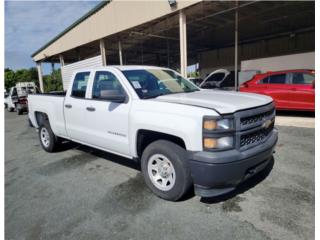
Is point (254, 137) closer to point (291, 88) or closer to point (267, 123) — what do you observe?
point (267, 123)

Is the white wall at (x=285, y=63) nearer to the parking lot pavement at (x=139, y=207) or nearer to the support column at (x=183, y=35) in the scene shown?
the support column at (x=183, y=35)

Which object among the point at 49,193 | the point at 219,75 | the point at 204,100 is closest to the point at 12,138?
the point at 49,193

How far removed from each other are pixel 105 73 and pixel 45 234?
255 cm

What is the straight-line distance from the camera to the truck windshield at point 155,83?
3.59 m

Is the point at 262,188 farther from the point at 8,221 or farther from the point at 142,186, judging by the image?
the point at 8,221

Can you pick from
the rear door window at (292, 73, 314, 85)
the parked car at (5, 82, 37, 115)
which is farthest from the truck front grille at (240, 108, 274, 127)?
the parked car at (5, 82, 37, 115)

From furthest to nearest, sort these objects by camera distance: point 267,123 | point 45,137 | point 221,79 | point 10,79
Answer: point 10,79, point 221,79, point 45,137, point 267,123

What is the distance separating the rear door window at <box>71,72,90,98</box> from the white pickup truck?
0.07ft

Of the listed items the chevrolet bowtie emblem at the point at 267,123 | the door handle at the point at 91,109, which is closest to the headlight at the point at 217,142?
the chevrolet bowtie emblem at the point at 267,123

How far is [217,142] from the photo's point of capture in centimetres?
258

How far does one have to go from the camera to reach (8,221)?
2.92 metres

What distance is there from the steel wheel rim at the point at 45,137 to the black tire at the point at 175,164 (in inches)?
138

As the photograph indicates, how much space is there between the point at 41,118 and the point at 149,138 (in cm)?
380

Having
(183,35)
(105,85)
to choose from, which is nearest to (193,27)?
(183,35)
